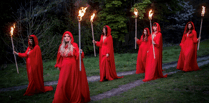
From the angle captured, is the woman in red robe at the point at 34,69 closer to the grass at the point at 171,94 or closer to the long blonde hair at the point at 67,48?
the long blonde hair at the point at 67,48

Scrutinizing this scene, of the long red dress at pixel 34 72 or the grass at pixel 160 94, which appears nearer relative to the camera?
the grass at pixel 160 94

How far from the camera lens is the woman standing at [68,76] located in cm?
527

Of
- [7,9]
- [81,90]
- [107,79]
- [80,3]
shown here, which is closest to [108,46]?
[107,79]

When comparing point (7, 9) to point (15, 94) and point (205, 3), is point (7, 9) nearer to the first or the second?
point (15, 94)

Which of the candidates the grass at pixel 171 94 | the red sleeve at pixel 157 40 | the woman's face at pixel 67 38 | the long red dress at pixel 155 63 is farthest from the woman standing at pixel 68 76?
the red sleeve at pixel 157 40

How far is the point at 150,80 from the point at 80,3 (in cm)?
1709

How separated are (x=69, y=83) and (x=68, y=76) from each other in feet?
0.73

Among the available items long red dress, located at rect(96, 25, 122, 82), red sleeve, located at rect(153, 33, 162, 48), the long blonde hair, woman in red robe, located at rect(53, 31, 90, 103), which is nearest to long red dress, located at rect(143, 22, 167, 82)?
red sleeve, located at rect(153, 33, 162, 48)

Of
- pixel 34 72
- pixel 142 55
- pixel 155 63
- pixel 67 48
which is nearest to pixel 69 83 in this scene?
A: pixel 67 48

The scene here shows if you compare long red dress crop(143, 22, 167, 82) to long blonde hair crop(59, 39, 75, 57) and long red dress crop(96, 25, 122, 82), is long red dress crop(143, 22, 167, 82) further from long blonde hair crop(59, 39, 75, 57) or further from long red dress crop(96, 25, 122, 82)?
long blonde hair crop(59, 39, 75, 57)

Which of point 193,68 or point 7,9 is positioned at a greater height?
point 7,9

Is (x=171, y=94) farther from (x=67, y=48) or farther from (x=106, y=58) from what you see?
(x=106, y=58)

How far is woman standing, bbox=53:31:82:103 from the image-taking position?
17.3 ft

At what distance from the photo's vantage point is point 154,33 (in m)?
8.20
